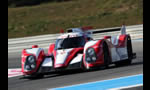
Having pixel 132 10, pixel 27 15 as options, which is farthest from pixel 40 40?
pixel 27 15

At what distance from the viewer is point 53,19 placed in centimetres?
2764

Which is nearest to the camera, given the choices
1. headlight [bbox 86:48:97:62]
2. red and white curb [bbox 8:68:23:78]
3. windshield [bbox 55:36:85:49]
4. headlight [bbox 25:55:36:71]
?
headlight [bbox 86:48:97:62]

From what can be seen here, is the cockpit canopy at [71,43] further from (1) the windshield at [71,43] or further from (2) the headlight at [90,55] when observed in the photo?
(2) the headlight at [90,55]

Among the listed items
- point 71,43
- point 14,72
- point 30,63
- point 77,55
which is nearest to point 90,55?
point 77,55

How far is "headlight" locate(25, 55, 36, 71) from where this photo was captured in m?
10.2

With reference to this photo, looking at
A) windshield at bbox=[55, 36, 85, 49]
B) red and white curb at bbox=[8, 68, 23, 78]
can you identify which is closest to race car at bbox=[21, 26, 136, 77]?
windshield at bbox=[55, 36, 85, 49]

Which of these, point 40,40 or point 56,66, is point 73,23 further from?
point 56,66

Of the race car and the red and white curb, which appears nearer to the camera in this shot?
the race car

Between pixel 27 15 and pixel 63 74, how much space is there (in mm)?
19942

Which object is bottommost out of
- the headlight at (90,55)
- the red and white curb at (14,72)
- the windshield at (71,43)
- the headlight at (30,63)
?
the red and white curb at (14,72)

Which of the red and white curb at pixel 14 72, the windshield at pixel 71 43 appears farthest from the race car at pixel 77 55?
the red and white curb at pixel 14 72

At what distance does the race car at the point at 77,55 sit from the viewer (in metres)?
9.84

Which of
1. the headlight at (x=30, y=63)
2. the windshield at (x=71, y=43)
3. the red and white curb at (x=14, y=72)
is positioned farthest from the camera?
the red and white curb at (x=14, y=72)

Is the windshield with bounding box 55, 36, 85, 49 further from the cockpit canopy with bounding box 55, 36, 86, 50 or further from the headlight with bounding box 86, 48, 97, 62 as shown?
the headlight with bounding box 86, 48, 97, 62
